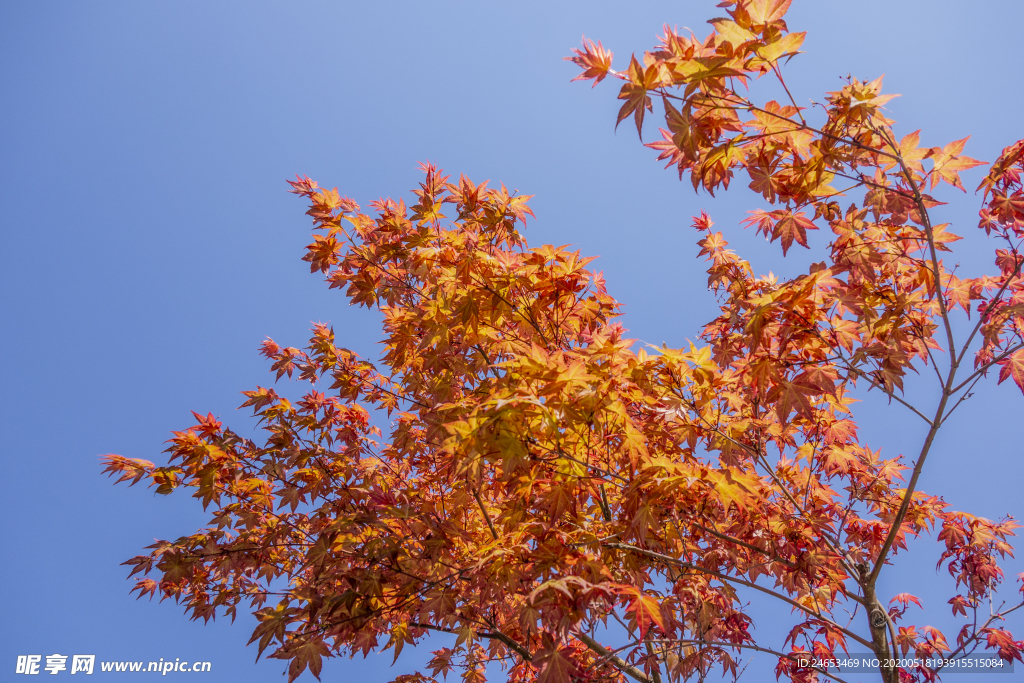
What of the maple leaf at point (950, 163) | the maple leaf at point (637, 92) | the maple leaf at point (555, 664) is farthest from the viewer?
the maple leaf at point (555, 664)

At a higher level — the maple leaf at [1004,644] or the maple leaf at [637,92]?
the maple leaf at [637,92]

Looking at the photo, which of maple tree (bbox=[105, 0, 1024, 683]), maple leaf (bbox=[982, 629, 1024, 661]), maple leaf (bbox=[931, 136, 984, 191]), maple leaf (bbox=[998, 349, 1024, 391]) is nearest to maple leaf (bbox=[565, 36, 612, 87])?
maple tree (bbox=[105, 0, 1024, 683])

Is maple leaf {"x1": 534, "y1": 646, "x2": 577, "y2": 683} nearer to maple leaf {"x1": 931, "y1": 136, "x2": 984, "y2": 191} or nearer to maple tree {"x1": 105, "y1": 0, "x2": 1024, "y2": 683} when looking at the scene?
maple tree {"x1": 105, "y1": 0, "x2": 1024, "y2": 683}

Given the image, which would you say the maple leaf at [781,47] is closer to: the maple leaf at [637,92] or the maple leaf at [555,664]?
the maple leaf at [637,92]

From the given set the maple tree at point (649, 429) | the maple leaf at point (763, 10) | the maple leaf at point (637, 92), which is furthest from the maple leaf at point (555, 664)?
the maple leaf at point (763, 10)

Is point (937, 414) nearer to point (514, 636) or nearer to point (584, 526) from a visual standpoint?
point (584, 526)

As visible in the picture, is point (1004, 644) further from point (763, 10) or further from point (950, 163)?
point (763, 10)

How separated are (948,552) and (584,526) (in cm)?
282

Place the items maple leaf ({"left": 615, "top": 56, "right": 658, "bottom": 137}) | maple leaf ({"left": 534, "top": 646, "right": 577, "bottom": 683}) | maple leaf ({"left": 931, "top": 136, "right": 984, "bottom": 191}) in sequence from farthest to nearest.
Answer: maple leaf ({"left": 534, "top": 646, "right": 577, "bottom": 683}), maple leaf ({"left": 931, "top": 136, "right": 984, "bottom": 191}), maple leaf ({"left": 615, "top": 56, "right": 658, "bottom": 137})

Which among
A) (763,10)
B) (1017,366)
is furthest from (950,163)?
(763,10)

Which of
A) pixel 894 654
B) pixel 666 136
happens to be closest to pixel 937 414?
pixel 894 654

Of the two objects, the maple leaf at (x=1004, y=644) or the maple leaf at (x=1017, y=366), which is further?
the maple leaf at (x=1004, y=644)

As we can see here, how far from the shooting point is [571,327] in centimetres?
316

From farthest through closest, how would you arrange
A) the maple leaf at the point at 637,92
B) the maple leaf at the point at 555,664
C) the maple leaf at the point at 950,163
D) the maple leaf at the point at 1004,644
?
the maple leaf at the point at 1004,644, the maple leaf at the point at 555,664, the maple leaf at the point at 950,163, the maple leaf at the point at 637,92
